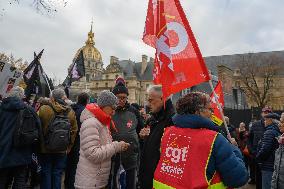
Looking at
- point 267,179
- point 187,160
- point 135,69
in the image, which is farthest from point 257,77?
point 187,160

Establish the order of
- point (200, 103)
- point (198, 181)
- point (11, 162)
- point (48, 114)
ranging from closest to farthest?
point (198, 181) < point (200, 103) < point (11, 162) < point (48, 114)

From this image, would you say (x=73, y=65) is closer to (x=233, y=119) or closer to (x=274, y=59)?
(x=233, y=119)

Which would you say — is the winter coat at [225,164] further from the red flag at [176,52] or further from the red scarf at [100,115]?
the red scarf at [100,115]

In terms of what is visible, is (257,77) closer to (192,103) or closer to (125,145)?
(125,145)

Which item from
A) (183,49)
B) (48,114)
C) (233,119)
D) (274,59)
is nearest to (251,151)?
(48,114)

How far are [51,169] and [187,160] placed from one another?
13.2 feet

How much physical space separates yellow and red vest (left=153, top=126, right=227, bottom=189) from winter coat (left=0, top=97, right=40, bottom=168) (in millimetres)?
3069

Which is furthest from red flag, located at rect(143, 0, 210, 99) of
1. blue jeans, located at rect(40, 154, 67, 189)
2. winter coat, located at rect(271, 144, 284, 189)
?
blue jeans, located at rect(40, 154, 67, 189)

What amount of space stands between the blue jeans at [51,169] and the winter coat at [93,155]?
1.99m

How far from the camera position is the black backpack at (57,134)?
610 cm

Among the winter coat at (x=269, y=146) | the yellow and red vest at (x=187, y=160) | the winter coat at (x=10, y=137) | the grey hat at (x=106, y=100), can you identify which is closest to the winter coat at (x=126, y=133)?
the grey hat at (x=106, y=100)

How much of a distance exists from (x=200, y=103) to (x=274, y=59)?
60433mm

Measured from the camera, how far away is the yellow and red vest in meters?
3.00

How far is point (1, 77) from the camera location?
26.5 ft
